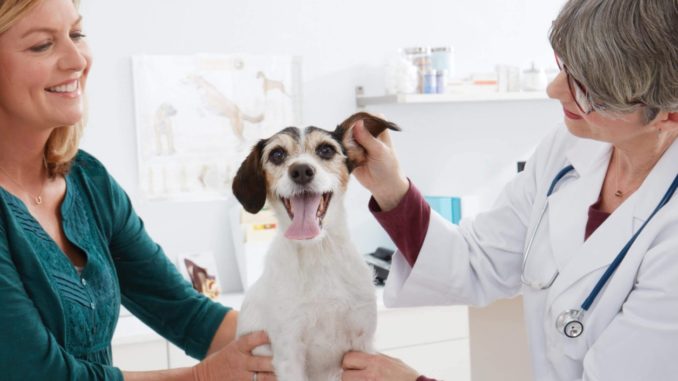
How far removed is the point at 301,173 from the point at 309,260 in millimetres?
185

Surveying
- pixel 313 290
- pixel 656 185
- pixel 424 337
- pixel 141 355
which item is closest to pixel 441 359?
pixel 424 337

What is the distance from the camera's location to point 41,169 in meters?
1.54

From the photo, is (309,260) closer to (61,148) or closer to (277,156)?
(277,156)

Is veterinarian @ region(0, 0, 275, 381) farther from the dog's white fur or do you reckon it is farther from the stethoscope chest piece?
the stethoscope chest piece

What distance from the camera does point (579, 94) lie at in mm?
1332

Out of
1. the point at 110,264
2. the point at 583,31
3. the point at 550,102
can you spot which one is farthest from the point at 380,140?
the point at 550,102

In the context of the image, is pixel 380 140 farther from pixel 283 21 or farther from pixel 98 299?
pixel 283 21

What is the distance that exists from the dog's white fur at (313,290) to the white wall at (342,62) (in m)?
1.68

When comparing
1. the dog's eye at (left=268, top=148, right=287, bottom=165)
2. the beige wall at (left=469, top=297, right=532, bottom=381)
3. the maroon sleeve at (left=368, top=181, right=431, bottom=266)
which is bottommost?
the beige wall at (left=469, top=297, right=532, bottom=381)

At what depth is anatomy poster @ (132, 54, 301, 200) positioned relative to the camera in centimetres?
308

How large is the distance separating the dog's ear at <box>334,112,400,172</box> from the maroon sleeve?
0.11 meters

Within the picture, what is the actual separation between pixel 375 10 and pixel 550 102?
3.43ft

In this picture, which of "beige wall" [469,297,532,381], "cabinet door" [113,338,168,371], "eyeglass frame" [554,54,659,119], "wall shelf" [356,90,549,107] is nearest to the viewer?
"eyeglass frame" [554,54,659,119]

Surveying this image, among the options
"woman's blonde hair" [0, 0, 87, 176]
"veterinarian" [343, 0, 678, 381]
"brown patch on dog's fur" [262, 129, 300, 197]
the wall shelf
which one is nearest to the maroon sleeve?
"veterinarian" [343, 0, 678, 381]
